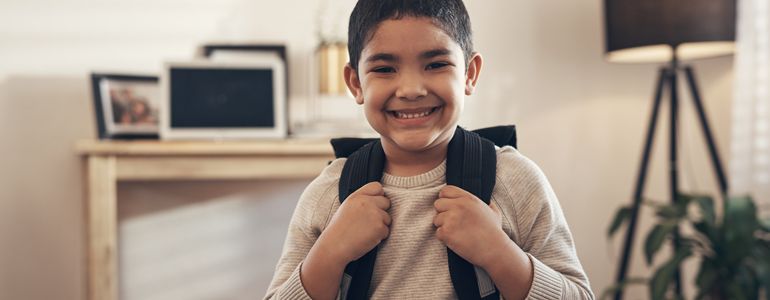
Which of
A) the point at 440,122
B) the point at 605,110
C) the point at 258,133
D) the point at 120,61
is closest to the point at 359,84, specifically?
the point at 440,122

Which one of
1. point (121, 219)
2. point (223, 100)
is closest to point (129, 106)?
point (223, 100)

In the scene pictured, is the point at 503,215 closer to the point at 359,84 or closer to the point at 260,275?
the point at 359,84

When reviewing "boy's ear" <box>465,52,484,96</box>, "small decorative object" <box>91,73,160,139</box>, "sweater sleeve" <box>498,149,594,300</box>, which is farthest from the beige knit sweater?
"small decorative object" <box>91,73,160,139</box>

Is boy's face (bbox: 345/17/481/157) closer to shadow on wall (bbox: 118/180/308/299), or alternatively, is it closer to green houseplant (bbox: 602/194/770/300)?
green houseplant (bbox: 602/194/770/300)

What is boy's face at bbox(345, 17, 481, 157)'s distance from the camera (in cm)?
87

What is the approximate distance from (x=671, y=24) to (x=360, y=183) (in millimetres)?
1549

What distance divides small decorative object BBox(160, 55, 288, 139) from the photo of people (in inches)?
6.5

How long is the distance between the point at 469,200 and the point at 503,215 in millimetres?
73

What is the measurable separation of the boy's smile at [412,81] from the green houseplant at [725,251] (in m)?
1.26

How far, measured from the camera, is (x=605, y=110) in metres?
2.66

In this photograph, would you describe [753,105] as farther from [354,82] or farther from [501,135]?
[354,82]

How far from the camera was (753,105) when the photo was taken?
2.19 metres

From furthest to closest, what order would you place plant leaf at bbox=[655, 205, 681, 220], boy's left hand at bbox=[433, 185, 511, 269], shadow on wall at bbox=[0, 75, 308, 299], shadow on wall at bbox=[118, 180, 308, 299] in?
shadow on wall at bbox=[118, 180, 308, 299] → shadow on wall at bbox=[0, 75, 308, 299] → plant leaf at bbox=[655, 205, 681, 220] → boy's left hand at bbox=[433, 185, 511, 269]

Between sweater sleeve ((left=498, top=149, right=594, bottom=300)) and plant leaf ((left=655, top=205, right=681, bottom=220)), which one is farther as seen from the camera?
plant leaf ((left=655, top=205, right=681, bottom=220))
